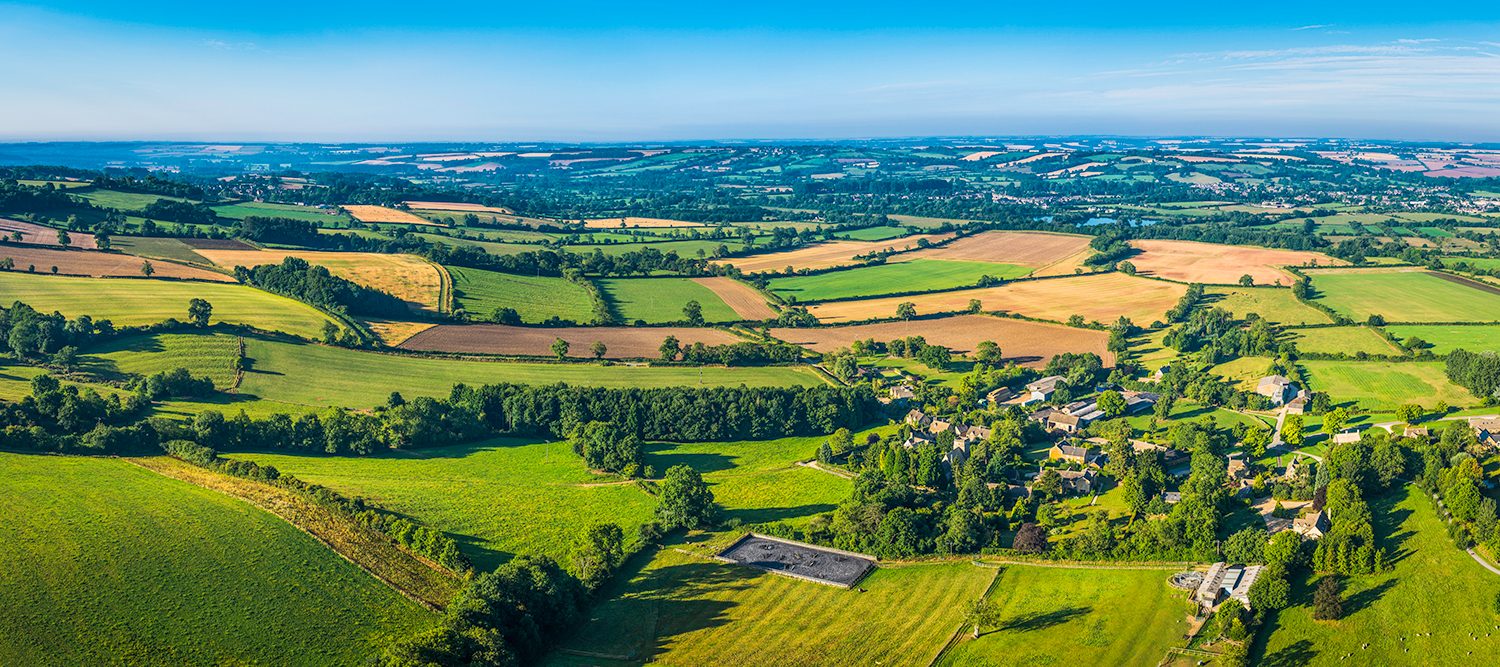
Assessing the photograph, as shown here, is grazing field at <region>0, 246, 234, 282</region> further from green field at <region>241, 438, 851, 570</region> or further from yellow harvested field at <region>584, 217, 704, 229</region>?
yellow harvested field at <region>584, 217, 704, 229</region>

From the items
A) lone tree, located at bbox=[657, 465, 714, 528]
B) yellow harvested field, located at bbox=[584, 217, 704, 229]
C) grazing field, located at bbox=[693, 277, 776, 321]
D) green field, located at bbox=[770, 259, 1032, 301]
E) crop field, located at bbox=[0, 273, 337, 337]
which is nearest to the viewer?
lone tree, located at bbox=[657, 465, 714, 528]

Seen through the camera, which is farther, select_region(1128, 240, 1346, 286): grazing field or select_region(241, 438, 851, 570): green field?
select_region(1128, 240, 1346, 286): grazing field

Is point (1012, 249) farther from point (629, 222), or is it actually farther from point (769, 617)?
point (769, 617)

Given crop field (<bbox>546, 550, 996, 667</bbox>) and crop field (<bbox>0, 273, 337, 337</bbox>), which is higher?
crop field (<bbox>0, 273, 337, 337</bbox>)

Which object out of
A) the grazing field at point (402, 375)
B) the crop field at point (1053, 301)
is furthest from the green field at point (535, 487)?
the crop field at point (1053, 301)

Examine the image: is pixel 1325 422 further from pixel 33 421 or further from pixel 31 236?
pixel 31 236

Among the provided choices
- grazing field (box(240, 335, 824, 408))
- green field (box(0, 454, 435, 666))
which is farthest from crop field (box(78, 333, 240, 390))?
green field (box(0, 454, 435, 666))

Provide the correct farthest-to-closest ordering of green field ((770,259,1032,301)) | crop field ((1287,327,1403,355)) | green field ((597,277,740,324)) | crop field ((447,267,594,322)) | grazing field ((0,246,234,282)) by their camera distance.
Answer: green field ((770,259,1032,301)) → green field ((597,277,740,324)) → crop field ((447,267,594,322)) → grazing field ((0,246,234,282)) → crop field ((1287,327,1403,355))
